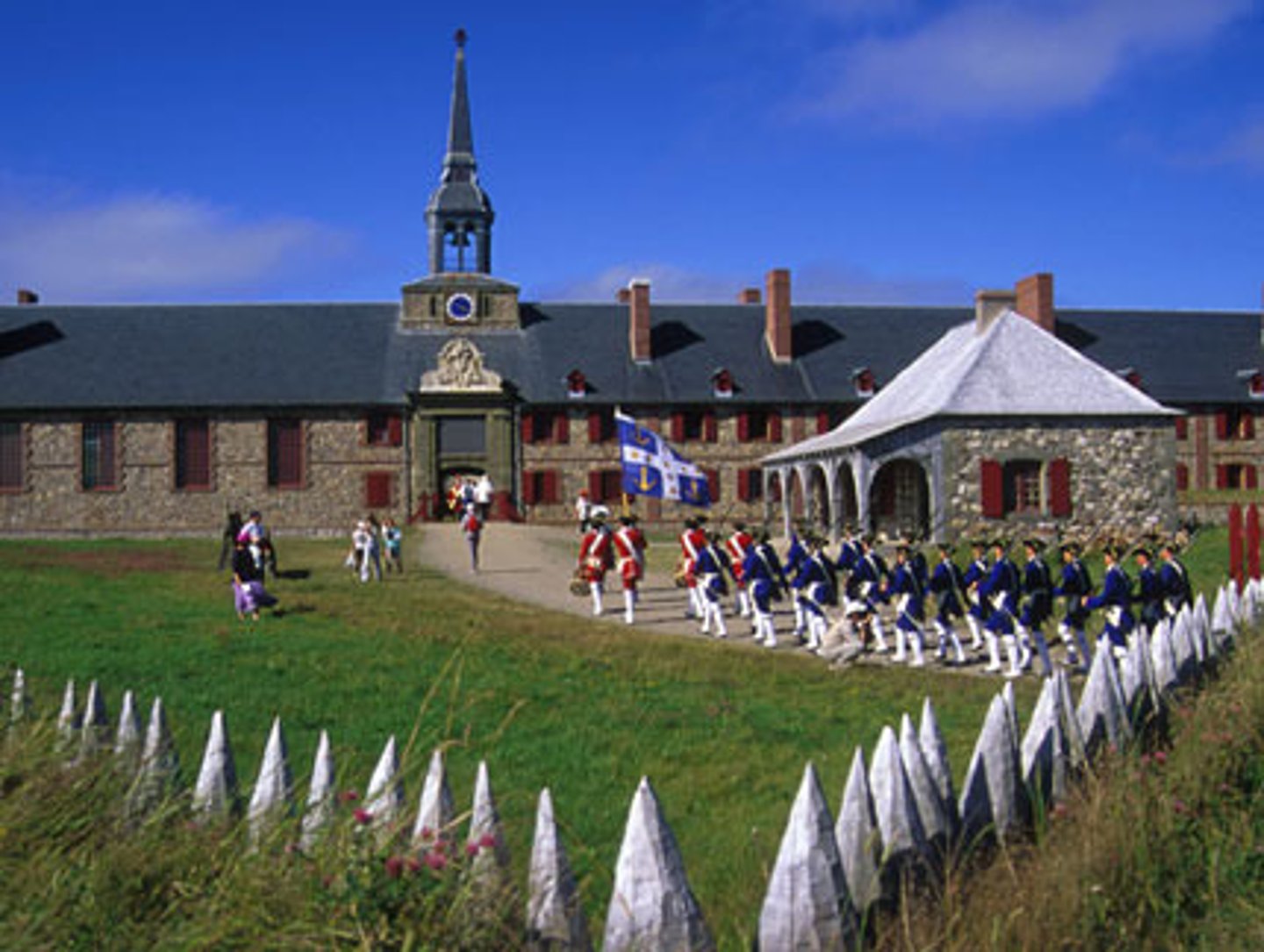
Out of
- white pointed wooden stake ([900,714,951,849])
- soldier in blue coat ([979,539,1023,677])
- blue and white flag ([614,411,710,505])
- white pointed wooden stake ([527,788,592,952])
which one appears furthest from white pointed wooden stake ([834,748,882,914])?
blue and white flag ([614,411,710,505])

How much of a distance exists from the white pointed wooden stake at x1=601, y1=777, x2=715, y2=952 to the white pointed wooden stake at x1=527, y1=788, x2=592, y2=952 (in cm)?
13

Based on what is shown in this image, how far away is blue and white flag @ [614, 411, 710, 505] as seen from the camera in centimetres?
2011

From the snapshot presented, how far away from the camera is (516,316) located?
40000 millimetres

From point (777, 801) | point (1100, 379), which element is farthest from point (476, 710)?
point (1100, 379)

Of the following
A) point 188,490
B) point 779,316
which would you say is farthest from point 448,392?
point 779,316

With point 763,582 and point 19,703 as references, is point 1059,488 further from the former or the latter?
point 19,703

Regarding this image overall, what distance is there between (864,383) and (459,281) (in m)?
14.4

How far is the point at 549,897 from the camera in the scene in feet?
11.1

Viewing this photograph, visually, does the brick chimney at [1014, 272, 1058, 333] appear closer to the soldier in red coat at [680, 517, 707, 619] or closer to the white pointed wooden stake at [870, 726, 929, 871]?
the soldier in red coat at [680, 517, 707, 619]

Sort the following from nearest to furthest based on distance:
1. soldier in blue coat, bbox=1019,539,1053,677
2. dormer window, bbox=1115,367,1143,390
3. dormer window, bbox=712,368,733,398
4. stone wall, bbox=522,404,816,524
Result: soldier in blue coat, bbox=1019,539,1053,677, stone wall, bbox=522,404,816,524, dormer window, bbox=712,368,733,398, dormer window, bbox=1115,367,1143,390

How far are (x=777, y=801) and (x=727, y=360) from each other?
33603mm

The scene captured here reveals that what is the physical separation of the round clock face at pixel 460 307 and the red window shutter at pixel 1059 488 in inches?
844

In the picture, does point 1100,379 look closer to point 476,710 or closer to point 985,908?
point 476,710

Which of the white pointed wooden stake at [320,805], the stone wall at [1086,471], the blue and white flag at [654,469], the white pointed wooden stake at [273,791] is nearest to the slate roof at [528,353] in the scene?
the stone wall at [1086,471]
